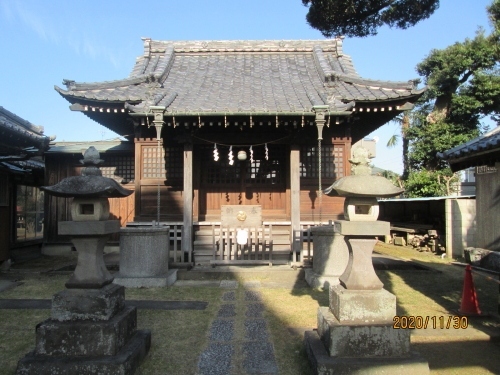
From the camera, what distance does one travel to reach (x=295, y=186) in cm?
1004

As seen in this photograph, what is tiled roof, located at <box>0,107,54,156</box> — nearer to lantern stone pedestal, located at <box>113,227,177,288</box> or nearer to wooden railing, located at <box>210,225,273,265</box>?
lantern stone pedestal, located at <box>113,227,177,288</box>

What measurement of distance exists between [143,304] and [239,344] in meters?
2.66

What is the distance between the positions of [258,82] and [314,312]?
8.18 metres

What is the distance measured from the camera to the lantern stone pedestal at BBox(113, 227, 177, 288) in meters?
8.16

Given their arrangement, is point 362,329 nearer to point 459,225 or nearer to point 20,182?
point 459,225

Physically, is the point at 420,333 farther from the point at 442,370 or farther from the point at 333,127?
the point at 333,127

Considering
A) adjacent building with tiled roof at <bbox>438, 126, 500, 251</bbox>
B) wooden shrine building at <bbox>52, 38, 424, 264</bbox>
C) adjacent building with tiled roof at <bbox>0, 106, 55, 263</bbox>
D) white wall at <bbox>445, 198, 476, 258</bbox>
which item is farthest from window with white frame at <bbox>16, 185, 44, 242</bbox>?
white wall at <bbox>445, 198, 476, 258</bbox>

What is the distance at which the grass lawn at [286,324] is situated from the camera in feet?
14.1

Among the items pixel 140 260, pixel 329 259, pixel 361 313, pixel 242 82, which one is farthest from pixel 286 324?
pixel 242 82

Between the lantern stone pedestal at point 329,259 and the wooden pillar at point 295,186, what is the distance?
1725 millimetres

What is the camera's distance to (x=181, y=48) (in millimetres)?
14375

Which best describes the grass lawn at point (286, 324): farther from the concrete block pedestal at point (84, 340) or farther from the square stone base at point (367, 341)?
the square stone base at point (367, 341)

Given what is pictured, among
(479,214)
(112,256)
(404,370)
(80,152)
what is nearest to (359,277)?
(404,370)

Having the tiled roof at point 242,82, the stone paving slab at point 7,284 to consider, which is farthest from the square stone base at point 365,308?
the stone paving slab at point 7,284
